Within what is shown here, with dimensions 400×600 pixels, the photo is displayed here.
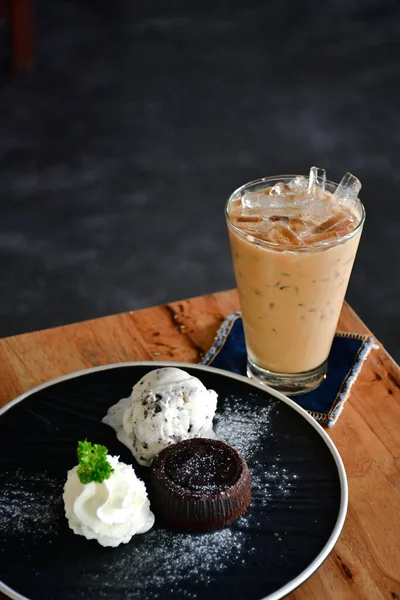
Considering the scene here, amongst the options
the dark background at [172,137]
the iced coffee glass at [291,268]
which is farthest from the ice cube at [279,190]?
the dark background at [172,137]

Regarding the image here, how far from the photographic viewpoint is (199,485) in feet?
4.11

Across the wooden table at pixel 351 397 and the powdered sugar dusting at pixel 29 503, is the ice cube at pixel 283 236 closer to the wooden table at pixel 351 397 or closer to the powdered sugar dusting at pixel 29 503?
→ the wooden table at pixel 351 397

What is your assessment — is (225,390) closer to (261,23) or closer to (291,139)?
(291,139)

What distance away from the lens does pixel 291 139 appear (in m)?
4.09

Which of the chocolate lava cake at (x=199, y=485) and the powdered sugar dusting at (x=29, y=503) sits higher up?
the chocolate lava cake at (x=199, y=485)

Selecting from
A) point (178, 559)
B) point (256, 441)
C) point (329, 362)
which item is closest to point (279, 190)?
point (329, 362)

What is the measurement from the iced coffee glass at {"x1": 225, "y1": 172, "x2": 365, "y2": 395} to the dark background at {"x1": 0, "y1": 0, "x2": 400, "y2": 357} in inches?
57.6

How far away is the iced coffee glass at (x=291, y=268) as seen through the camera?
4.89ft

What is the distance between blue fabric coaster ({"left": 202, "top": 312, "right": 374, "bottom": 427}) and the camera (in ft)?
5.19

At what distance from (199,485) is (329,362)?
0.53 m

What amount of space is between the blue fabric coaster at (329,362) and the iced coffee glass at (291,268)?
0.09ft

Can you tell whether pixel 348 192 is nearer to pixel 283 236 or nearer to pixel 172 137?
pixel 283 236

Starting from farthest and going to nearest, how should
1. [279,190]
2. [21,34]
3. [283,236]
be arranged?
[21,34], [279,190], [283,236]

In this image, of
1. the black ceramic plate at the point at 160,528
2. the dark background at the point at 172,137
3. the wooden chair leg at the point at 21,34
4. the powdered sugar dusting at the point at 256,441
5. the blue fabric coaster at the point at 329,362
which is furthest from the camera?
the wooden chair leg at the point at 21,34
